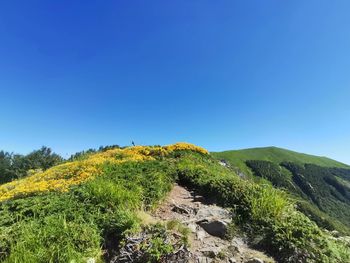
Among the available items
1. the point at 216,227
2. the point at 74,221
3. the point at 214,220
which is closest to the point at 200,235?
the point at 216,227

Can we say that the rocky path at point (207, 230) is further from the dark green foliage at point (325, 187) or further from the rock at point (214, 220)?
the dark green foliage at point (325, 187)

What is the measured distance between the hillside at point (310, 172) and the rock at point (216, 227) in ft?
326

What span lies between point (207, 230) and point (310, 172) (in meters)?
144

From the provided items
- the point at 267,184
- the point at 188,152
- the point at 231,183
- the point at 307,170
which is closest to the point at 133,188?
the point at 231,183

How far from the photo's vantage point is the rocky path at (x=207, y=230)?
5484mm

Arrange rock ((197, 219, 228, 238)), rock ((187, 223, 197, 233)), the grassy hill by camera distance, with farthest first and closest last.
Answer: the grassy hill, rock ((197, 219, 228, 238)), rock ((187, 223, 197, 233))

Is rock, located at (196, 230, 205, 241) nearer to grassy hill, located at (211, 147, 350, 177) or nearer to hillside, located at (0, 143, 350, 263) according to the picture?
hillside, located at (0, 143, 350, 263)

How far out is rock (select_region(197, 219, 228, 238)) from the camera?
22.1ft

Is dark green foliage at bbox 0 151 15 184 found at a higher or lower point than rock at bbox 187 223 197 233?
higher

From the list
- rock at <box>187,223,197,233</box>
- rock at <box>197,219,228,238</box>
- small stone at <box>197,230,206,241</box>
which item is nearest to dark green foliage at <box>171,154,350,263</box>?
rock at <box>197,219,228,238</box>

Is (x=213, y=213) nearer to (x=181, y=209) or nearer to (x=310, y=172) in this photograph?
(x=181, y=209)

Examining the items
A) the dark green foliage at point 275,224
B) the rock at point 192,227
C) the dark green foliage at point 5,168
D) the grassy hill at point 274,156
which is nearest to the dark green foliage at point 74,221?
the rock at point 192,227

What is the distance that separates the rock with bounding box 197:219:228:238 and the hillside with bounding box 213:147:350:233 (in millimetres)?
99379

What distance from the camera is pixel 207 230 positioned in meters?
6.88
